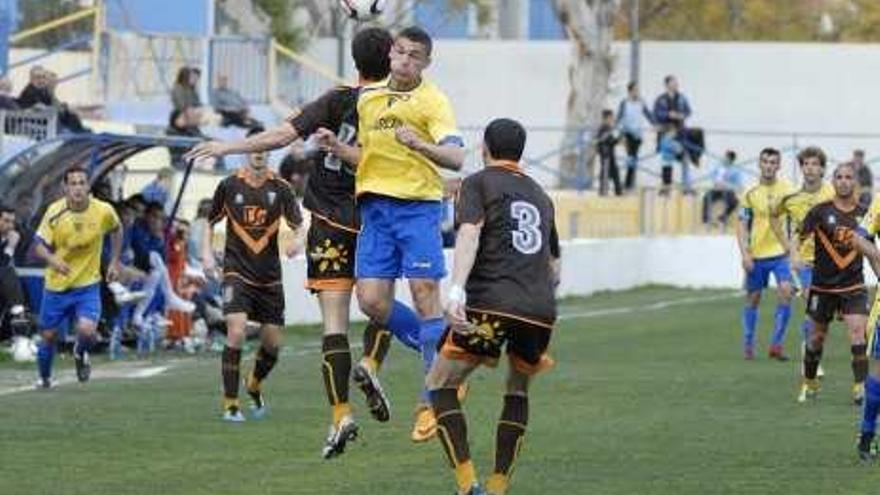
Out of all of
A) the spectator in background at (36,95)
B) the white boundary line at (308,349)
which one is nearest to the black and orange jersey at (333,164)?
the white boundary line at (308,349)

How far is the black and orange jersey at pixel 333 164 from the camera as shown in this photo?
50.4 ft

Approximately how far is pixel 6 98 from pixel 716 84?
24723 millimetres

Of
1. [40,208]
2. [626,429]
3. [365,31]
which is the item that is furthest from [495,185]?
[40,208]

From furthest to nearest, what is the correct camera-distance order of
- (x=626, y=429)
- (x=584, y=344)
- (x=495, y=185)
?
(x=584, y=344)
(x=626, y=429)
(x=495, y=185)

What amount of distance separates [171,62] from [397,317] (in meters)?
27.4

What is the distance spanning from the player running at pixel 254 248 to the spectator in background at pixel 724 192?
27.6 metres

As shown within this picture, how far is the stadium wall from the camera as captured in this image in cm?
4212

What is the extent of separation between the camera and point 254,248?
63.7ft

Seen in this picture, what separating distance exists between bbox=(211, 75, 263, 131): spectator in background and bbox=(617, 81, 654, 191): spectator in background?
7.27 meters

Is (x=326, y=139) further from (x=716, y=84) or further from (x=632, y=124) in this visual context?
(x=716, y=84)

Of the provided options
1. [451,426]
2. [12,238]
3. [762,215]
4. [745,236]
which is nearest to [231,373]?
[451,426]

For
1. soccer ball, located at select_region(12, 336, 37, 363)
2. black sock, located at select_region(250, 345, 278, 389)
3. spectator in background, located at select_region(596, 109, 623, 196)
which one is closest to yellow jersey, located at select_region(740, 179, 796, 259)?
soccer ball, located at select_region(12, 336, 37, 363)

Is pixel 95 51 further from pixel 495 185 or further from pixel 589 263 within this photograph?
pixel 495 185

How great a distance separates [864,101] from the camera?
2077 inches
